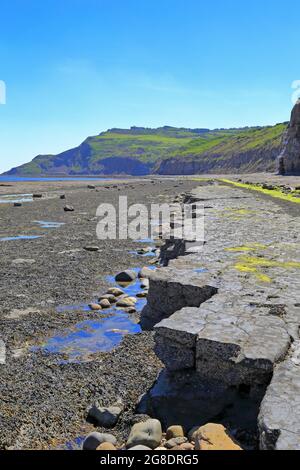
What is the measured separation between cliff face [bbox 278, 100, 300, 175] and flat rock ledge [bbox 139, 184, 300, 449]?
58.7 metres

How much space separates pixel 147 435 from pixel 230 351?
129 cm

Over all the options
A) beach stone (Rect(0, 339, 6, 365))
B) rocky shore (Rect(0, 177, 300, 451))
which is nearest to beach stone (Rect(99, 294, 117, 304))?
rocky shore (Rect(0, 177, 300, 451))

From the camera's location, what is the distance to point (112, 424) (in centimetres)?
529

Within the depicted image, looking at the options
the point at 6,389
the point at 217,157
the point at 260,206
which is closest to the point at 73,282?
the point at 6,389

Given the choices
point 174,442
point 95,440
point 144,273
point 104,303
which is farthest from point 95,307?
point 174,442

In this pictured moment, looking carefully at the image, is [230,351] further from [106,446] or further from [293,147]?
[293,147]

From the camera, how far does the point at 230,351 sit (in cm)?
498

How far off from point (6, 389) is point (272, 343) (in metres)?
3.66

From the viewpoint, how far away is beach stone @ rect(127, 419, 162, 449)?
457 centimetres

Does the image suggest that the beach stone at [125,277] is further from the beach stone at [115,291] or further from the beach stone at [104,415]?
the beach stone at [104,415]

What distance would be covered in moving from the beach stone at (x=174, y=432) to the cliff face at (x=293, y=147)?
6263cm

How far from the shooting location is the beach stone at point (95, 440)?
4.73 m

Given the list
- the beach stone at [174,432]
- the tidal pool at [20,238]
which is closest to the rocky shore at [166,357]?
the beach stone at [174,432]

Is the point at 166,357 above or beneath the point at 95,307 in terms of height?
above
